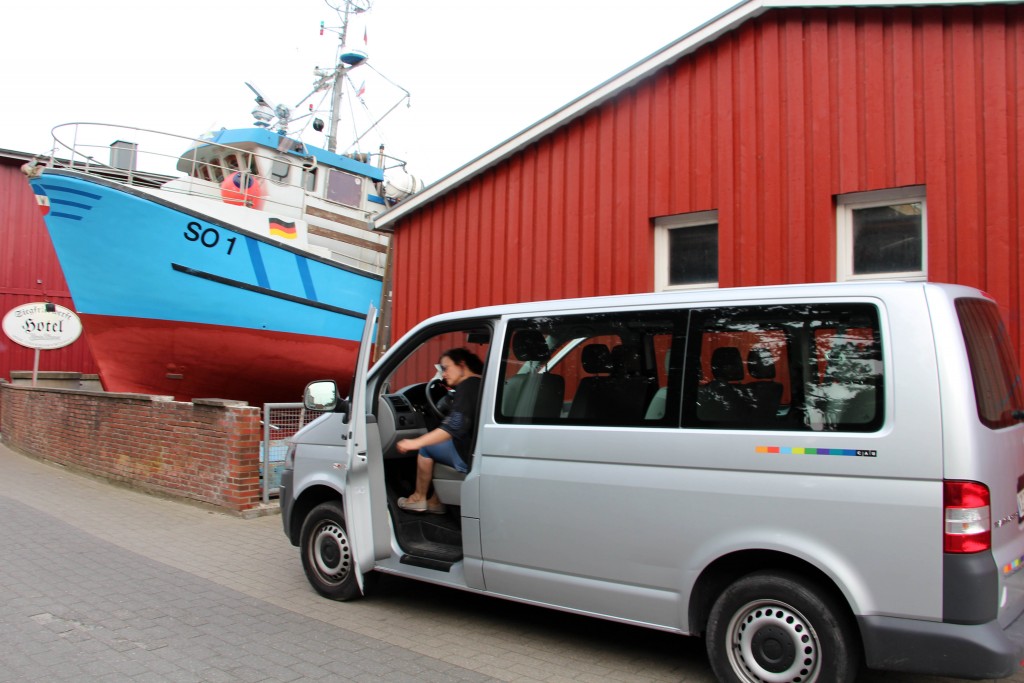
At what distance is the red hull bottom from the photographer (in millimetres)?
13352

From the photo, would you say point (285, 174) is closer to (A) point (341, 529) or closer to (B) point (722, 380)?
(A) point (341, 529)

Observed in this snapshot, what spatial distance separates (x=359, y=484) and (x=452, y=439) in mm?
649

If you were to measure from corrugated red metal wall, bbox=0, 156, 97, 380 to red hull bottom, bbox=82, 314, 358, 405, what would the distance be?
7.57 meters

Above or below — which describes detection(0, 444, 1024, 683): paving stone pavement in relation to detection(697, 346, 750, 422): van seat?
below

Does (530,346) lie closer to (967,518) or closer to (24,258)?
(967,518)

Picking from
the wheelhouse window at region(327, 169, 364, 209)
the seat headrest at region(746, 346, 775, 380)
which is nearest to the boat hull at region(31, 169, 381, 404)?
the wheelhouse window at region(327, 169, 364, 209)

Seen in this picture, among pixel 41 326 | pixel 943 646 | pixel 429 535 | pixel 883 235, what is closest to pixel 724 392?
pixel 943 646

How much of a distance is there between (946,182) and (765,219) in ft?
4.79

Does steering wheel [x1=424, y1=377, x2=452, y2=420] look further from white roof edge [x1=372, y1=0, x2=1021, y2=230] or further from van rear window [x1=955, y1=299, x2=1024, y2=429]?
white roof edge [x1=372, y1=0, x2=1021, y2=230]

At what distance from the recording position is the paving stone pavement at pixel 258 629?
4.10 m

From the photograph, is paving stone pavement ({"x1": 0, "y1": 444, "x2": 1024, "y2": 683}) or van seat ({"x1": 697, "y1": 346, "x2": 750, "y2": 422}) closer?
van seat ({"x1": 697, "y1": 346, "x2": 750, "y2": 422})

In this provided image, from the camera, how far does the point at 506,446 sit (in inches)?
173

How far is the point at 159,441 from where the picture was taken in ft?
31.4

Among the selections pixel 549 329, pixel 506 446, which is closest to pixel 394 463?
pixel 506 446
